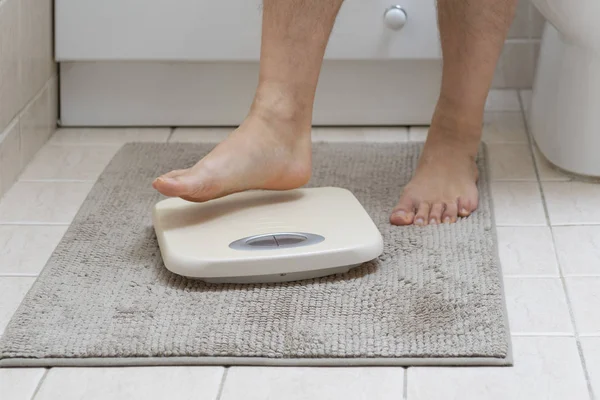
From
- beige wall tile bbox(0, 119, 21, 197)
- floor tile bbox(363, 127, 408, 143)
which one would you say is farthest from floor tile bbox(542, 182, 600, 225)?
beige wall tile bbox(0, 119, 21, 197)

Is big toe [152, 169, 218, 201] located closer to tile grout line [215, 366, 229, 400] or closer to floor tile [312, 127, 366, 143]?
tile grout line [215, 366, 229, 400]

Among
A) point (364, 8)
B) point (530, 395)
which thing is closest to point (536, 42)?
point (364, 8)

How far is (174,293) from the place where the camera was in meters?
1.17

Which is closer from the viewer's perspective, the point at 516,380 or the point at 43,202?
the point at 516,380

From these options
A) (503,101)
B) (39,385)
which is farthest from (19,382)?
(503,101)

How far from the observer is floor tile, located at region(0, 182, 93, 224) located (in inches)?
55.6

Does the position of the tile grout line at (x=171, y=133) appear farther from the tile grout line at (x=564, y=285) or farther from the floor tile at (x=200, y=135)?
the tile grout line at (x=564, y=285)

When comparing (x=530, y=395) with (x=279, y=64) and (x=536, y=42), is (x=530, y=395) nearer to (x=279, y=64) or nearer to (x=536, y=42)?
(x=279, y=64)

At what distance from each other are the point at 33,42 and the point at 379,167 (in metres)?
0.62

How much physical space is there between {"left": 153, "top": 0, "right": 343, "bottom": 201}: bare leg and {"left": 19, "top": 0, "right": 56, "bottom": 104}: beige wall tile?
51cm

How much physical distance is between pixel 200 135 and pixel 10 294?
25.7 inches

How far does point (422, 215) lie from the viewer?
53.3 inches

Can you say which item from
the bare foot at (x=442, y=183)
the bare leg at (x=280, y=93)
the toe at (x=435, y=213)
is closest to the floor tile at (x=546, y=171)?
the bare foot at (x=442, y=183)

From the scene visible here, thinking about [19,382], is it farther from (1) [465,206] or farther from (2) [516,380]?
(1) [465,206]
